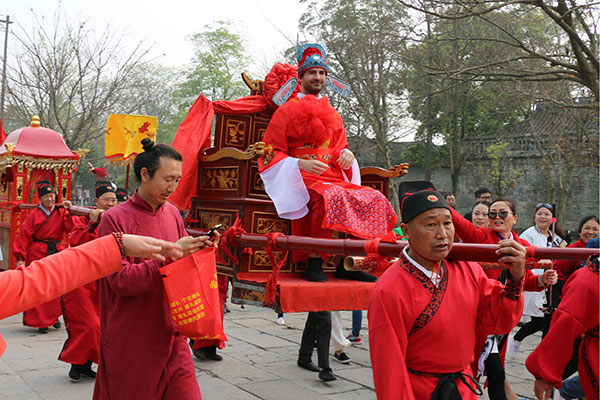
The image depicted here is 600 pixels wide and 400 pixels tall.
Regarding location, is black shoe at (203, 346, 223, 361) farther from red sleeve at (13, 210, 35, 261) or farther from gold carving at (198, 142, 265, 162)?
red sleeve at (13, 210, 35, 261)

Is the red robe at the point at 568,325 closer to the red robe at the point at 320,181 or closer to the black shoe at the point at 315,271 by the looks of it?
the red robe at the point at 320,181

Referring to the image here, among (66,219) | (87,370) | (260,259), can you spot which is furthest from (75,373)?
(66,219)

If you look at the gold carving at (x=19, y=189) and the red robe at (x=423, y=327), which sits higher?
the gold carving at (x=19, y=189)

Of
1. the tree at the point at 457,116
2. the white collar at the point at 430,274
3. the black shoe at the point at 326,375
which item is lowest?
the black shoe at the point at 326,375

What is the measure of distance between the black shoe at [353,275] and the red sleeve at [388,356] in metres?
2.23

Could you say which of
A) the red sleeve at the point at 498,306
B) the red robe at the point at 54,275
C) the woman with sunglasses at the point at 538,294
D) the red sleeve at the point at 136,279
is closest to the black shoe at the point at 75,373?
the red sleeve at the point at 136,279

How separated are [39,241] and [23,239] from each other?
202 millimetres

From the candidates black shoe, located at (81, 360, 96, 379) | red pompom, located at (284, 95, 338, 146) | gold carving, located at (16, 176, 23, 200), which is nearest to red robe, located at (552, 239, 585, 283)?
red pompom, located at (284, 95, 338, 146)

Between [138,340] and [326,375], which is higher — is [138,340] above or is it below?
above

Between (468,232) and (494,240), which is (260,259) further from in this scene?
(494,240)

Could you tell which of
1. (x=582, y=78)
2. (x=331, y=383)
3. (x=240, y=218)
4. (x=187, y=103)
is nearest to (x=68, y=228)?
(x=240, y=218)

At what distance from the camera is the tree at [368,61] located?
631 inches

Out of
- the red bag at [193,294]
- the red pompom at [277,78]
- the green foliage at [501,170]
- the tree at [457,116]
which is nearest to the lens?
the red bag at [193,294]

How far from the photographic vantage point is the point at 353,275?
4719mm
